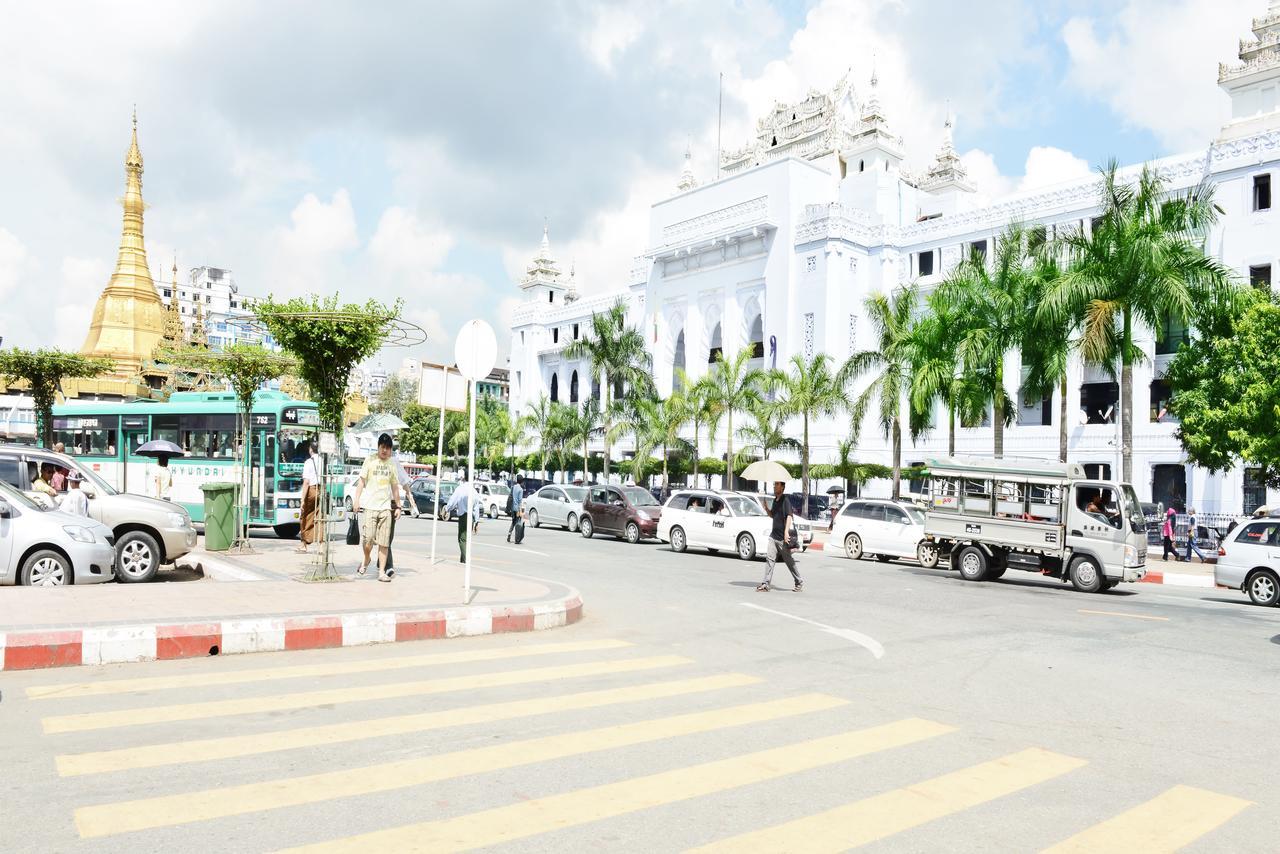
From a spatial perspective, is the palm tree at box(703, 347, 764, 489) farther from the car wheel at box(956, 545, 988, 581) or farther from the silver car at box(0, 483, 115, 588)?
the silver car at box(0, 483, 115, 588)

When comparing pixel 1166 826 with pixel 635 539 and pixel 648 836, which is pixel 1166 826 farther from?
pixel 635 539

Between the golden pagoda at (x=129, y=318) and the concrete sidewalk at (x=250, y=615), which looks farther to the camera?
the golden pagoda at (x=129, y=318)

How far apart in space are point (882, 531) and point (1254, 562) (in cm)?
853

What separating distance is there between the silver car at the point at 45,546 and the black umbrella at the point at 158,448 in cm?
973

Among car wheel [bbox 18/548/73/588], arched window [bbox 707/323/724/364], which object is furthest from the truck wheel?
arched window [bbox 707/323/724/364]

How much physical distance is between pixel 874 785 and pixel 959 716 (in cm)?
206

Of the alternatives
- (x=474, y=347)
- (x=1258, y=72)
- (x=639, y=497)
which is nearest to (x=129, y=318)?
(x=639, y=497)

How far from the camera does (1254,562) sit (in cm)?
1609

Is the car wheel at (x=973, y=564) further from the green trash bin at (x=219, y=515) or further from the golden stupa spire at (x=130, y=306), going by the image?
the golden stupa spire at (x=130, y=306)

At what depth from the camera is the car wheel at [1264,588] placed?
15.9 m

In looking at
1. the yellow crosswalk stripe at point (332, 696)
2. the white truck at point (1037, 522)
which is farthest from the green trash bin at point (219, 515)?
the white truck at point (1037, 522)

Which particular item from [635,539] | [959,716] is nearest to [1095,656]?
[959,716]

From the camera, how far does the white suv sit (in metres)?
15.9

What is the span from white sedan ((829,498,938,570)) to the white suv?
618 cm
